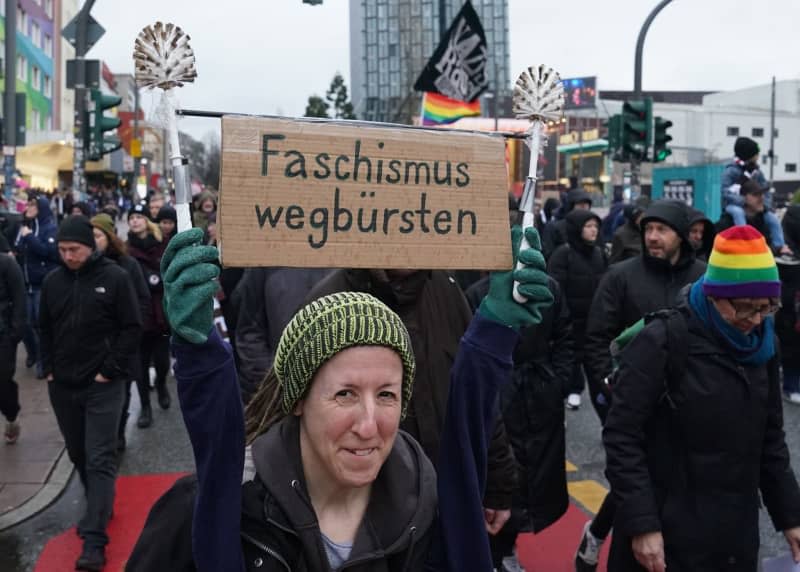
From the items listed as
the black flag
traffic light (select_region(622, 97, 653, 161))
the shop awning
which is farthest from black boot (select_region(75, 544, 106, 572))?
the shop awning

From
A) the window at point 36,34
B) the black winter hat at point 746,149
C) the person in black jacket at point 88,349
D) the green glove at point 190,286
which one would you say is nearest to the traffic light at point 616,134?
the black winter hat at point 746,149

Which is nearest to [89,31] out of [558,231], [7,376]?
[558,231]

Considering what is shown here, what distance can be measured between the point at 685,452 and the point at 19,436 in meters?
6.00

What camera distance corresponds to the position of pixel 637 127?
45.5 feet

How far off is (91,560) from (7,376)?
241 centimetres

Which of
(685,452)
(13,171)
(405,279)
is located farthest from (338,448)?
(13,171)

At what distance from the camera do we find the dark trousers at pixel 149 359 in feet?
25.6

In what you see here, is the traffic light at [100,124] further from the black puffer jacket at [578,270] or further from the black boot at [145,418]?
the black puffer jacket at [578,270]

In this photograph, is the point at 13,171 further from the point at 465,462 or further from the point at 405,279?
the point at 465,462

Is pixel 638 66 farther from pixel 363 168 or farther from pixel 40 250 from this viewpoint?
pixel 363 168

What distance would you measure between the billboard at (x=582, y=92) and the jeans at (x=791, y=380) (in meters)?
86.7

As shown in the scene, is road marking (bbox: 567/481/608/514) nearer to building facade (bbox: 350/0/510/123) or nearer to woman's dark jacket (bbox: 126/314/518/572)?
woman's dark jacket (bbox: 126/314/518/572)

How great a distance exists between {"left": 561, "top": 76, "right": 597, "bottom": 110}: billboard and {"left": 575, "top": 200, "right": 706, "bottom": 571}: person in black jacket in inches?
3568

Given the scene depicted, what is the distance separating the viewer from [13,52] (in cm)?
1529
